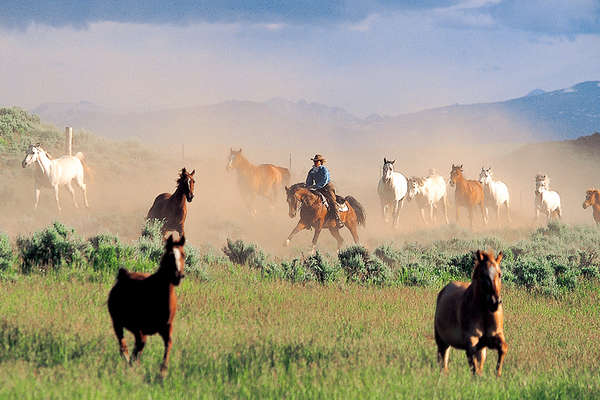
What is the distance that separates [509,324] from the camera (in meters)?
10.9

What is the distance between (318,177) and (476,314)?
593 inches

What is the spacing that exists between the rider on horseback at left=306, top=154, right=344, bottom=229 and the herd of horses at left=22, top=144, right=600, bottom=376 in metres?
0.19

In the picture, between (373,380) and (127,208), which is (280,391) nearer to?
(373,380)

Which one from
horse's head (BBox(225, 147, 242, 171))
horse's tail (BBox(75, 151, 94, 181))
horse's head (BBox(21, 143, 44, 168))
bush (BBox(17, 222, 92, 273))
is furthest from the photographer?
horse's tail (BBox(75, 151, 94, 181))

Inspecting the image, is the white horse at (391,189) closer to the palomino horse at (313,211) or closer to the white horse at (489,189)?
the palomino horse at (313,211)

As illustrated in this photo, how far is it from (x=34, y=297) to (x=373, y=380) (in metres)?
5.40

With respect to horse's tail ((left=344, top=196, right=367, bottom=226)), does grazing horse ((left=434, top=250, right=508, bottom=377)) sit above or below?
below

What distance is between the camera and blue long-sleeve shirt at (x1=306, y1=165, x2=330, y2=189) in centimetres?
Result: 2100

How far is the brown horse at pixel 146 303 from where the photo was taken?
199 inches

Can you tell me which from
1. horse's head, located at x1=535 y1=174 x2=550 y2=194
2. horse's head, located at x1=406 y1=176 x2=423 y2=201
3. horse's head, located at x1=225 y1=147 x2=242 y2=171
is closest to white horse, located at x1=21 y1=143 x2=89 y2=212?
horse's head, located at x1=225 y1=147 x2=242 y2=171

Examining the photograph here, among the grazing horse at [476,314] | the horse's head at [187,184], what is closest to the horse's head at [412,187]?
the horse's head at [187,184]

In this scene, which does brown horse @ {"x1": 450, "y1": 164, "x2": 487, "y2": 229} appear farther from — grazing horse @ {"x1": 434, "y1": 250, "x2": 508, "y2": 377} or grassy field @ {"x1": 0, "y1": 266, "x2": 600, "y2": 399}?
grazing horse @ {"x1": 434, "y1": 250, "x2": 508, "y2": 377}

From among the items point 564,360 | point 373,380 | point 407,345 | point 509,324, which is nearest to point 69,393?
point 373,380

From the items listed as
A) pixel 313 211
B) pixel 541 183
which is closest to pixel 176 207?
pixel 313 211
